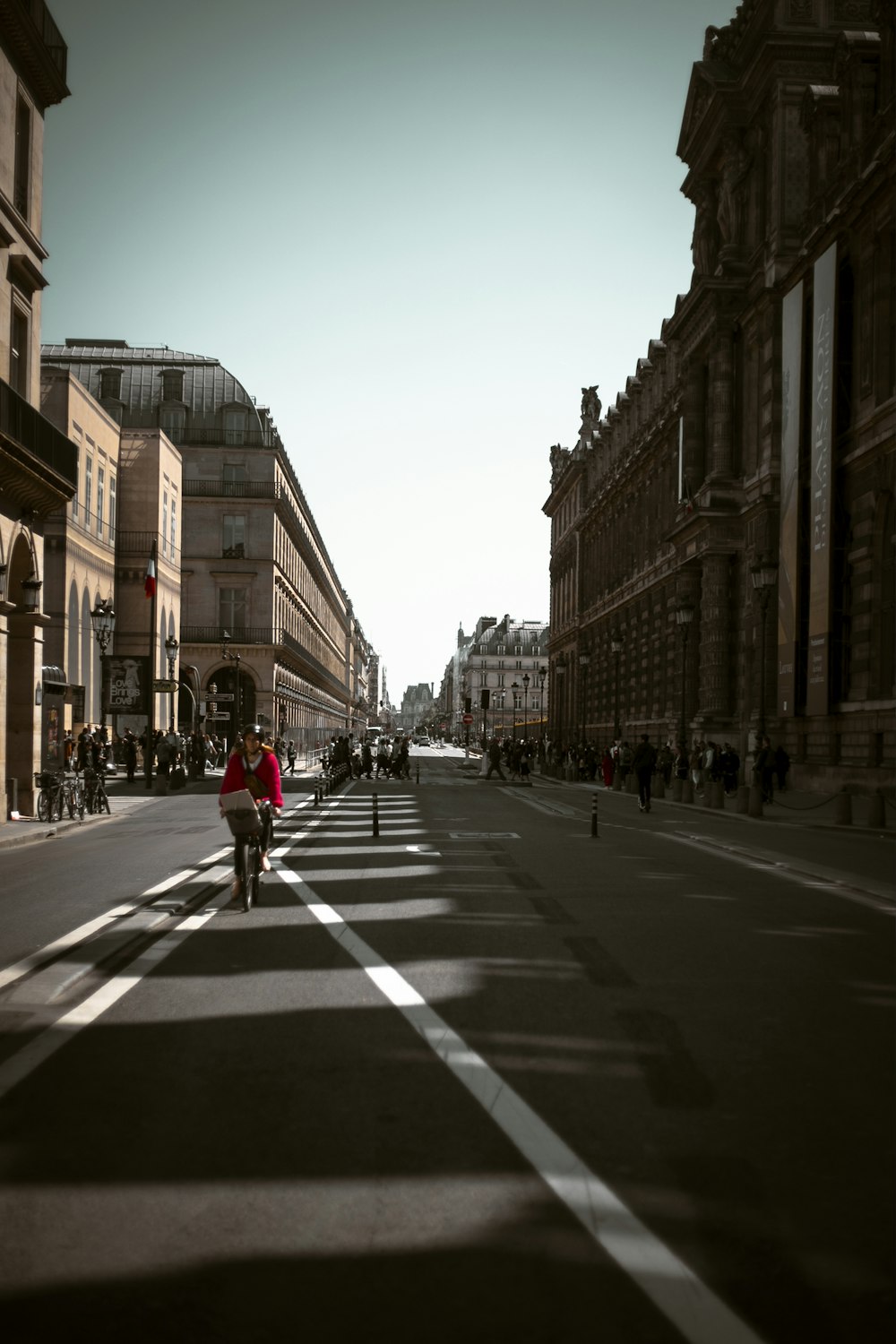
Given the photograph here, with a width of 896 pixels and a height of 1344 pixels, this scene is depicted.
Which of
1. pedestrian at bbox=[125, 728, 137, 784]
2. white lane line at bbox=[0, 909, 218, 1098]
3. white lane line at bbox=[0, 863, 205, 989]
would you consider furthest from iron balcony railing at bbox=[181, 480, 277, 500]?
white lane line at bbox=[0, 909, 218, 1098]

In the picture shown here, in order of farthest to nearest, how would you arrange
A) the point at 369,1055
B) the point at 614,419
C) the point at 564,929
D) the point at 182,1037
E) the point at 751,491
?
the point at 614,419, the point at 751,491, the point at 564,929, the point at 182,1037, the point at 369,1055

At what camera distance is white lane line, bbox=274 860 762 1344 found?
3871 mm

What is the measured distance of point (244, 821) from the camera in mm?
12680

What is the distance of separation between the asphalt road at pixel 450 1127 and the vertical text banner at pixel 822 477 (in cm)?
2548

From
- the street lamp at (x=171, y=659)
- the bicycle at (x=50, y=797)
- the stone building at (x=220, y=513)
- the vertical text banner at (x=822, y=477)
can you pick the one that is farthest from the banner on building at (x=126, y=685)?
the stone building at (x=220, y=513)

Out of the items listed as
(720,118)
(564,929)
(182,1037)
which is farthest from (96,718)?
(182,1037)

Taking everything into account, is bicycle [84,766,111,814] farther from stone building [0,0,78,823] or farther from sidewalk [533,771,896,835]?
sidewalk [533,771,896,835]

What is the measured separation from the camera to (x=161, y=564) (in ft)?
191

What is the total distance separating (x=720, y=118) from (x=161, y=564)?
1136 inches

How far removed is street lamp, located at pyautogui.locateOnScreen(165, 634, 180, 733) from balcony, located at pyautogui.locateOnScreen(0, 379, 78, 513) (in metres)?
15.7

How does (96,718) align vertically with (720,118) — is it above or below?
below

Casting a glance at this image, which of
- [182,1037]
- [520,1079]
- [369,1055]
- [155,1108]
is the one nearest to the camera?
[155,1108]

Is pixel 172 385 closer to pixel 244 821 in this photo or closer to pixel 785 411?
pixel 785 411

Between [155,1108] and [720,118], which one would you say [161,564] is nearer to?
[720,118]
